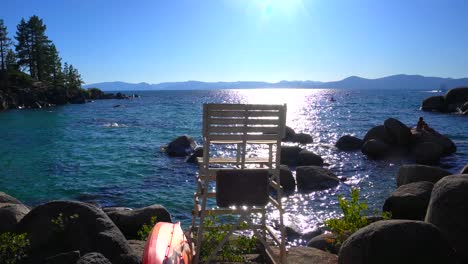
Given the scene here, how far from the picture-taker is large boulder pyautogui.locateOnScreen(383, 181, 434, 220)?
11.8 m

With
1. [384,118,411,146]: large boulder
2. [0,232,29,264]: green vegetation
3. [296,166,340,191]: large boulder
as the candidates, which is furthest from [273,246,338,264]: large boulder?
[384,118,411,146]: large boulder

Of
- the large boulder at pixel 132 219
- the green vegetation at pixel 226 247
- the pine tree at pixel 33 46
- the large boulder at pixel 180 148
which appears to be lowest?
the large boulder at pixel 180 148

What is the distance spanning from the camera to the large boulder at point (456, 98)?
2584 inches

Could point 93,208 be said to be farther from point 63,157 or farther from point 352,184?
point 63,157

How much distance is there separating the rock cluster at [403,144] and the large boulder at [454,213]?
19.2 metres

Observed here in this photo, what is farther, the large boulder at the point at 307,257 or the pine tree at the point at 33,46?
the pine tree at the point at 33,46

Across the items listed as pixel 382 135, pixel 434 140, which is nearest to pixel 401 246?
pixel 434 140

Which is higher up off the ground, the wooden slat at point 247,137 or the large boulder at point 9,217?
the wooden slat at point 247,137

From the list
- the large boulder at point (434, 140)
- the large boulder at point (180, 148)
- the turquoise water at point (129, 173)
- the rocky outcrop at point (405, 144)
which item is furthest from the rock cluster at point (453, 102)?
the large boulder at point (180, 148)

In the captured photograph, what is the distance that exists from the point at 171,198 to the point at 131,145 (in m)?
17.1

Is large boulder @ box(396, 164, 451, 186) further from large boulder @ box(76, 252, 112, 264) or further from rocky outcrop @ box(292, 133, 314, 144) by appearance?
rocky outcrop @ box(292, 133, 314, 144)

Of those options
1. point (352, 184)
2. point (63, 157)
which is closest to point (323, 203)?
point (352, 184)

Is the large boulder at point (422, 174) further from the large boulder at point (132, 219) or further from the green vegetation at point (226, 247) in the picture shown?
the green vegetation at point (226, 247)

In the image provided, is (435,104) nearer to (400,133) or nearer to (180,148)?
(400,133)
